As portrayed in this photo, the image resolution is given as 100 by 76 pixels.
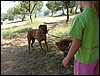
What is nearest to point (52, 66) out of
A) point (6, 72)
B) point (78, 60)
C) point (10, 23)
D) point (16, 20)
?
point (6, 72)

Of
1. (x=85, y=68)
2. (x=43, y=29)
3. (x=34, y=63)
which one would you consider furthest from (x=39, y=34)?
(x=85, y=68)

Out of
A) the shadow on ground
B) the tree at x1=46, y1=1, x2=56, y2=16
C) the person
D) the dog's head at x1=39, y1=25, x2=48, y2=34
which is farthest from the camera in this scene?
the tree at x1=46, y1=1, x2=56, y2=16

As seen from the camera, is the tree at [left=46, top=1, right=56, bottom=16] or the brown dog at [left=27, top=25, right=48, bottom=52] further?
the tree at [left=46, top=1, right=56, bottom=16]

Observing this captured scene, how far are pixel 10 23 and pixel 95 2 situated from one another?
39.1 ft

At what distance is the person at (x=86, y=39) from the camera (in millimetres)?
1389

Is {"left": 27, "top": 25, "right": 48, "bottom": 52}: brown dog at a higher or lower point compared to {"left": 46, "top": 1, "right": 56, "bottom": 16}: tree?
lower

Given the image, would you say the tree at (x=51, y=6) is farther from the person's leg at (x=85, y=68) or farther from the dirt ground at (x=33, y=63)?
the person's leg at (x=85, y=68)

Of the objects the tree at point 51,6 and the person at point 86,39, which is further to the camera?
the tree at point 51,6

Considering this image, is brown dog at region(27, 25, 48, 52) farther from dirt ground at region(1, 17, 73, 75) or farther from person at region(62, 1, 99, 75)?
person at region(62, 1, 99, 75)

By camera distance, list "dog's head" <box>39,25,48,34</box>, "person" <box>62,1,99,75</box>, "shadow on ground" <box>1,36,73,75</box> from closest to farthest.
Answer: "person" <box>62,1,99,75</box> < "shadow on ground" <box>1,36,73,75</box> < "dog's head" <box>39,25,48,34</box>

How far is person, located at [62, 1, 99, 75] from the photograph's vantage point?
1.39m

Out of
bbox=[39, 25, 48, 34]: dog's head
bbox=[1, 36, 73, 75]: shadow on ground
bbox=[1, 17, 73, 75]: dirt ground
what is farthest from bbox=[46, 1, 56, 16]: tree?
bbox=[39, 25, 48, 34]: dog's head

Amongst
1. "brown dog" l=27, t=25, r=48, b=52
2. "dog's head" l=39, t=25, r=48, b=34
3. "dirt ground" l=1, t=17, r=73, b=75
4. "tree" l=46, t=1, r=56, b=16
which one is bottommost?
"dirt ground" l=1, t=17, r=73, b=75

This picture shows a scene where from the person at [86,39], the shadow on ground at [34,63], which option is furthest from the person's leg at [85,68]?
the shadow on ground at [34,63]
